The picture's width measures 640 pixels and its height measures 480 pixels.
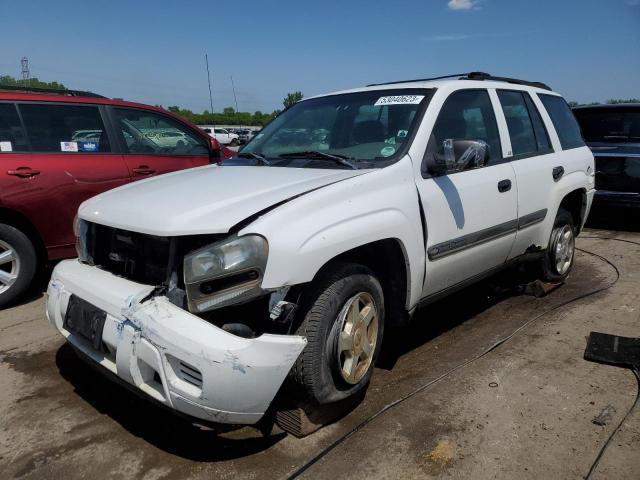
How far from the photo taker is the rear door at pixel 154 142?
4.90 metres

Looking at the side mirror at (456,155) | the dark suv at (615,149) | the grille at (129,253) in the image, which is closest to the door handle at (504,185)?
the side mirror at (456,155)

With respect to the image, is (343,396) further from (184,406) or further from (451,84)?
(451,84)

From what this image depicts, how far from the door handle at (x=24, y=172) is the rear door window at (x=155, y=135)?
878 millimetres

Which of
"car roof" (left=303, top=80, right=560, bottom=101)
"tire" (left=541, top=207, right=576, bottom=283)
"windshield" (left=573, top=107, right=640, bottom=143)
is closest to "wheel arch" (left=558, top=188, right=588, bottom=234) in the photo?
"tire" (left=541, top=207, right=576, bottom=283)

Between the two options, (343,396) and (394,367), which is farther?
(394,367)

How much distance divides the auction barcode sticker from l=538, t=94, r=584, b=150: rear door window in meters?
1.74

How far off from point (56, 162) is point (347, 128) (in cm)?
259

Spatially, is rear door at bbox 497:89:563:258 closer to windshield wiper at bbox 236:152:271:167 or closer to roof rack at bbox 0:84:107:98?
windshield wiper at bbox 236:152:271:167

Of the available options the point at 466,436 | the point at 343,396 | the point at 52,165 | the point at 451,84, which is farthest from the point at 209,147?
the point at 466,436

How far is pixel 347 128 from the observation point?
3.39 metres

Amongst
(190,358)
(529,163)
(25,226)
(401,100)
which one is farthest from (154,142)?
(190,358)

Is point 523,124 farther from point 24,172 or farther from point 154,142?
point 24,172

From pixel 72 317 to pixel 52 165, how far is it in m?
2.29

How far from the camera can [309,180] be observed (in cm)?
267
